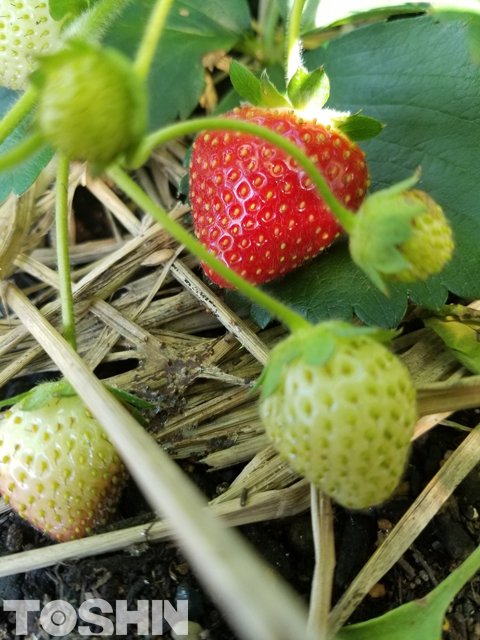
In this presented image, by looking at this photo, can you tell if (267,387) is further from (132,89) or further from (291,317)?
(132,89)

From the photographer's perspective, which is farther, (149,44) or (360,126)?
(360,126)

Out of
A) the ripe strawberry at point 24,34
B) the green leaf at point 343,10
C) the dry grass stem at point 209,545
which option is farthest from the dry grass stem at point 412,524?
the ripe strawberry at point 24,34

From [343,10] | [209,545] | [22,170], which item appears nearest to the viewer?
[209,545]

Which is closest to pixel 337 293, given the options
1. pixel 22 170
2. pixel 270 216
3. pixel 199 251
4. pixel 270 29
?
pixel 270 216

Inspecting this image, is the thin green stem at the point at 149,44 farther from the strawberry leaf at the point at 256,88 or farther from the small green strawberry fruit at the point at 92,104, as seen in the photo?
the strawberry leaf at the point at 256,88

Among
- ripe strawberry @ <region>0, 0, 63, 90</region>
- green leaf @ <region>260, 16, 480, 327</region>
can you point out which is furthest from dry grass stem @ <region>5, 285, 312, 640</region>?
ripe strawberry @ <region>0, 0, 63, 90</region>

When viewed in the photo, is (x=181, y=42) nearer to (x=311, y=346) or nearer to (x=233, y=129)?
(x=233, y=129)

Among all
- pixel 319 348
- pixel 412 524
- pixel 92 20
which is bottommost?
pixel 412 524
